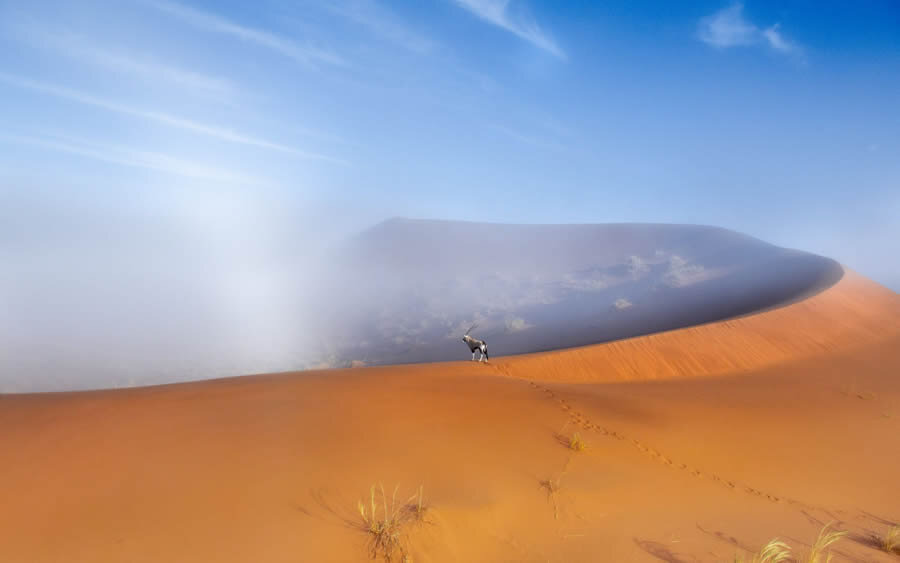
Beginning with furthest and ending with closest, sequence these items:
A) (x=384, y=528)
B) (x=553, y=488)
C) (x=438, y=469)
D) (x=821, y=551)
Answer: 1. (x=438, y=469)
2. (x=553, y=488)
3. (x=821, y=551)
4. (x=384, y=528)

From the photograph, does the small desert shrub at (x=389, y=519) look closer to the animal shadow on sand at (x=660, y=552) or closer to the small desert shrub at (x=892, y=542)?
the animal shadow on sand at (x=660, y=552)

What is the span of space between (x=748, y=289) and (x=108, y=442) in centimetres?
2947

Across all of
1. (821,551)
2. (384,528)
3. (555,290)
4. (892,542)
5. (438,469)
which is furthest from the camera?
(555,290)

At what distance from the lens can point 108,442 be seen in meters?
5.47

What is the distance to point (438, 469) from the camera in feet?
17.5

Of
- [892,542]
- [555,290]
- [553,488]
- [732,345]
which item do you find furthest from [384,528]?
[555,290]

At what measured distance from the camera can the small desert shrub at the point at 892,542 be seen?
457cm

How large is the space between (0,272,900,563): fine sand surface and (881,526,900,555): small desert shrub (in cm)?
17

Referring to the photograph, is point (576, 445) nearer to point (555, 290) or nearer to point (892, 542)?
point (892, 542)

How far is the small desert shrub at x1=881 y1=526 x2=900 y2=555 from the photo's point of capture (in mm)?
4566

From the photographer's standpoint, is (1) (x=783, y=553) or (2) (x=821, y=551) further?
(2) (x=821, y=551)

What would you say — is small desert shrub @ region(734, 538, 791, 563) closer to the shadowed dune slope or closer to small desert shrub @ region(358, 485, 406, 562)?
small desert shrub @ region(358, 485, 406, 562)

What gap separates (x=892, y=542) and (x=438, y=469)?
15.1ft

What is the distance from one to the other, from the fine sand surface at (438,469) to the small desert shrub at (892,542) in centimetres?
17
